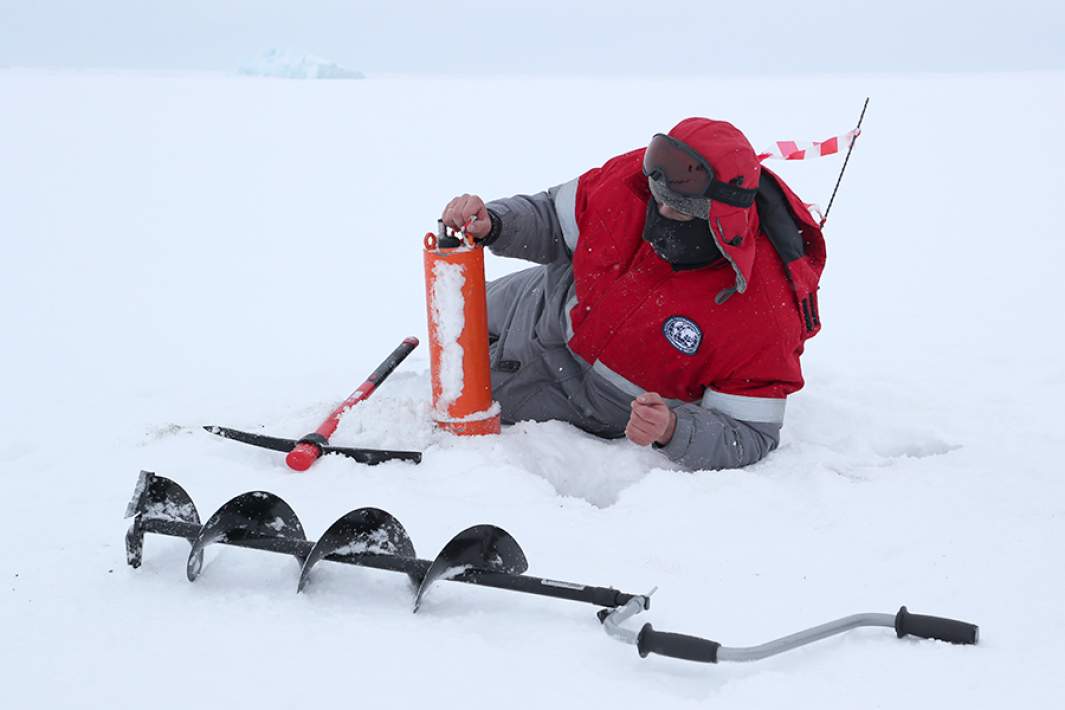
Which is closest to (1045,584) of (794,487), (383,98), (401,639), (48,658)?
(794,487)

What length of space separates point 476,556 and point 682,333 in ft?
3.88

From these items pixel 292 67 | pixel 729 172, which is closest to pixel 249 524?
pixel 729 172

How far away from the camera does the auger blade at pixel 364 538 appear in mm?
2275

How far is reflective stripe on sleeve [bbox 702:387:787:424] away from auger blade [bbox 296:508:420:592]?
119 centimetres

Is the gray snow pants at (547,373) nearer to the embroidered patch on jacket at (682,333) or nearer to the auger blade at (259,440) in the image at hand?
the embroidered patch on jacket at (682,333)

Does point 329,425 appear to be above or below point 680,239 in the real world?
below

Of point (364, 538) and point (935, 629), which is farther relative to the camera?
point (364, 538)

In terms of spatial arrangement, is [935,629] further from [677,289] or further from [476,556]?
[677,289]

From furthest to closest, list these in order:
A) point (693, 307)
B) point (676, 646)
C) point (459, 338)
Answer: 1. point (459, 338)
2. point (693, 307)
3. point (676, 646)

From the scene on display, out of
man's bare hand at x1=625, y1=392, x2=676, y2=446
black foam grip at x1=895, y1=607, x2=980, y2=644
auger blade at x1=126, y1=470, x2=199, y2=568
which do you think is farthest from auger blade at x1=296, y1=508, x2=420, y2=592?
black foam grip at x1=895, y1=607, x2=980, y2=644

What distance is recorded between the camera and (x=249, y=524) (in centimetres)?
241

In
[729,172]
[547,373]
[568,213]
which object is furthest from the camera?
[547,373]

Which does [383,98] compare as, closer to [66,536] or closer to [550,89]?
[550,89]

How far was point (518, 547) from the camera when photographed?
90.7 inches
